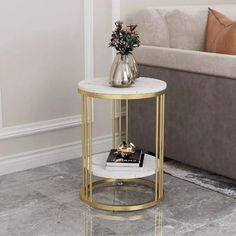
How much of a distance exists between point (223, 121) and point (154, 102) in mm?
469

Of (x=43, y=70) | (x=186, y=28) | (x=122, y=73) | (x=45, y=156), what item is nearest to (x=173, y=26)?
(x=186, y=28)

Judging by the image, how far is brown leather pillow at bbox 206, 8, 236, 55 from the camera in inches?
108

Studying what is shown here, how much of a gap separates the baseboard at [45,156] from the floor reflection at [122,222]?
60cm

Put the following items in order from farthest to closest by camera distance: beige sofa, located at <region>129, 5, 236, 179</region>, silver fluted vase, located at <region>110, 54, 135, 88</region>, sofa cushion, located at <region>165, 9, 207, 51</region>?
sofa cushion, located at <region>165, 9, 207, 51</region> < beige sofa, located at <region>129, 5, 236, 179</region> < silver fluted vase, located at <region>110, 54, 135, 88</region>

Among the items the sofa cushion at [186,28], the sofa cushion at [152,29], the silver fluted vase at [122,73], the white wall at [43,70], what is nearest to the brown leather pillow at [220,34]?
the sofa cushion at [186,28]

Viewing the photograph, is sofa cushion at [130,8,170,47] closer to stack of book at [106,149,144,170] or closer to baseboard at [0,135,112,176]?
baseboard at [0,135,112,176]

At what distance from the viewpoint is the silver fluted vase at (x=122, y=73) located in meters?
2.22

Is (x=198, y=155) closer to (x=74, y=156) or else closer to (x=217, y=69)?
(x=217, y=69)

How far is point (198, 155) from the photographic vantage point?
265cm

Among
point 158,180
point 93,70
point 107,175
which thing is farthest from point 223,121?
point 93,70

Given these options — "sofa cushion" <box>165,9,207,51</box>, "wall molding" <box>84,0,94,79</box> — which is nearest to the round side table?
"wall molding" <box>84,0,94,79</box>

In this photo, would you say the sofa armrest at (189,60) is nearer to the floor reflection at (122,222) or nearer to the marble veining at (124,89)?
the marble veining at (124,89)

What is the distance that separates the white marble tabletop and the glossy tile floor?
508 millimetres

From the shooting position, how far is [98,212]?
2270 mm
